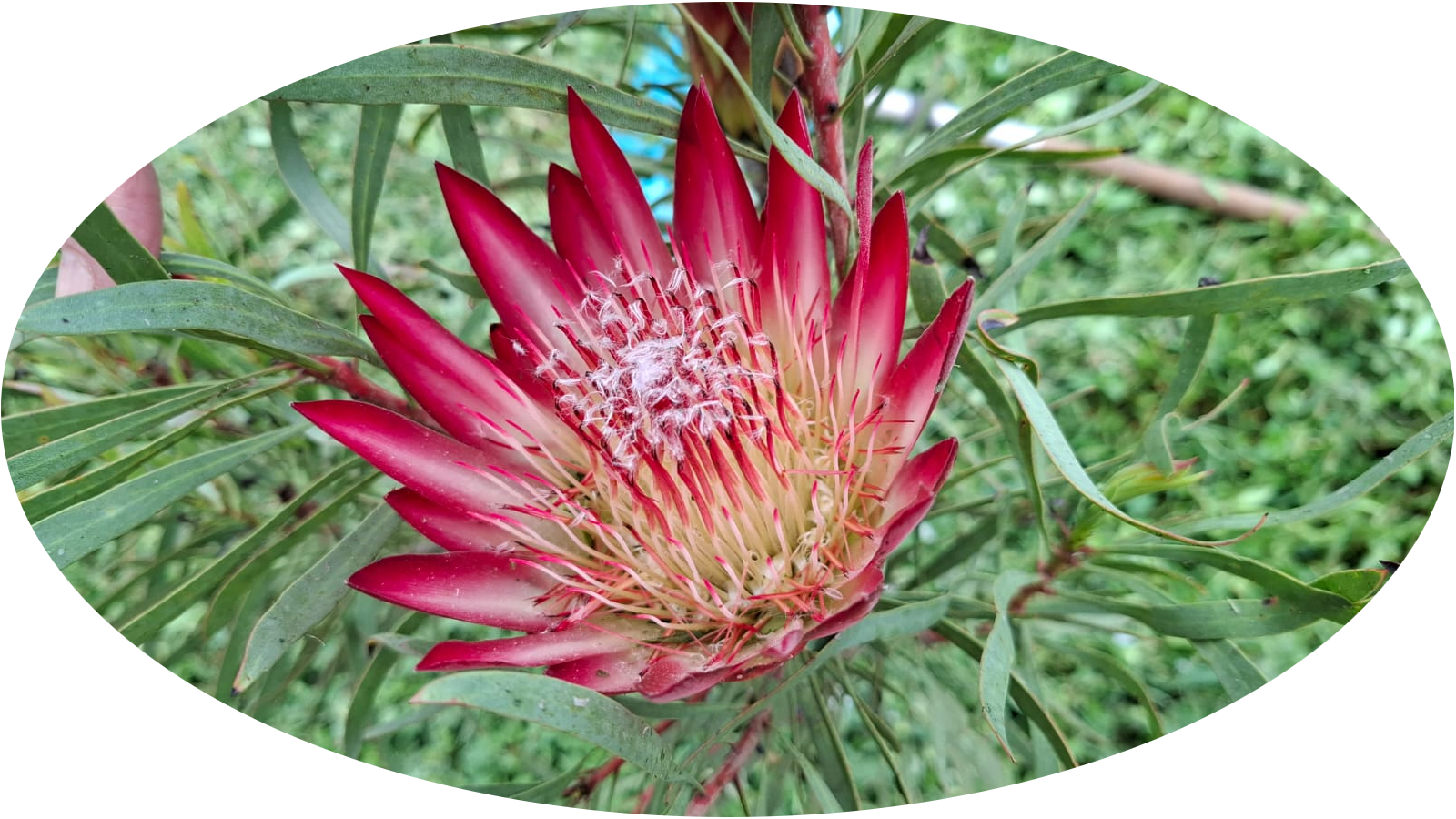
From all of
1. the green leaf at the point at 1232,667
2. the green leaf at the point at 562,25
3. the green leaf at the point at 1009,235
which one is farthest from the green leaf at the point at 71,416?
the green leaf at the point at 1232,667

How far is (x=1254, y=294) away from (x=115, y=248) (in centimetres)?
64

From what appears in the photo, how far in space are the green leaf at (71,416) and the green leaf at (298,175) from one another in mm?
151

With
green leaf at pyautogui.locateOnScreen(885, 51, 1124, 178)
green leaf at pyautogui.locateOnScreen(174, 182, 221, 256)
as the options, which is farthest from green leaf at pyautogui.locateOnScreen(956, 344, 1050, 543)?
green leaf at pyautogui.locateOnScreen(174, 182, 221, 256)

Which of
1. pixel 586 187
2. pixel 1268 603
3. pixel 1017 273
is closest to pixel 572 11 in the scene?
pixel 586 187

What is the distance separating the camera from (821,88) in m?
0.76

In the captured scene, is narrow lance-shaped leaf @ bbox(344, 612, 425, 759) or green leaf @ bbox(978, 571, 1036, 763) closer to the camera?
green leaf @ bbox(978, 571, 1036, 763)

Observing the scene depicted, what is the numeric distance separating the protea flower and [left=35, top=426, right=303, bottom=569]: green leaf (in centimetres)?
13

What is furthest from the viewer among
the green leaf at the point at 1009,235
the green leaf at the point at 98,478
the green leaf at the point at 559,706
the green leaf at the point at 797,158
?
the green leaf at the point at 1009,235

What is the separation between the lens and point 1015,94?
2.36 ft

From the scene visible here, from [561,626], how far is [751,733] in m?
0.22

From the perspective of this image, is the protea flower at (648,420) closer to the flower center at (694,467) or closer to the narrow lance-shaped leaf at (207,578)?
the flower center at (694,467)

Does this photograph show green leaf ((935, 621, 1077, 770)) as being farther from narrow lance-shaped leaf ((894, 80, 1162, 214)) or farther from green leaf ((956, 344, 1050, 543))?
narrow lance-shaped leaf ((894, 80, 1162, 214))

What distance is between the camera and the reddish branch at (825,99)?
75cm

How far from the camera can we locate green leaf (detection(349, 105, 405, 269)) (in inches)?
30.0
